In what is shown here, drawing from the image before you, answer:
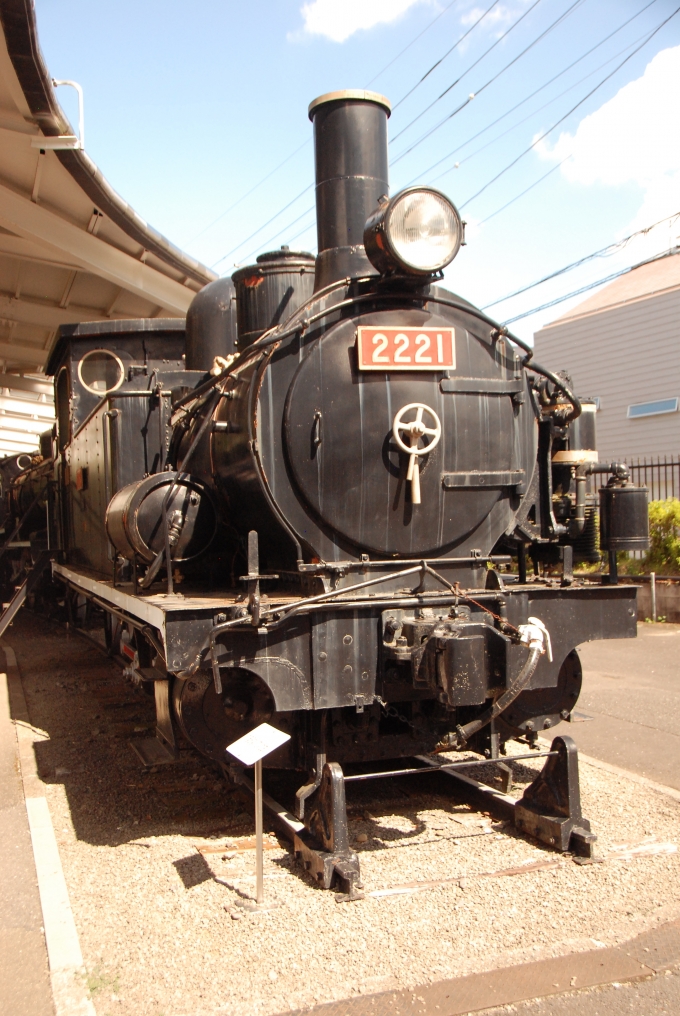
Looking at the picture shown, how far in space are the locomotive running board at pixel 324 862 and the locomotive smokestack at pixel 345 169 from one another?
280cm

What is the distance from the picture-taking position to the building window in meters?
18.4

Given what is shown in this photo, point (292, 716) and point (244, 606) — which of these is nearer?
point (244, 606)

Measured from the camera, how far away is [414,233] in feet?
13.6

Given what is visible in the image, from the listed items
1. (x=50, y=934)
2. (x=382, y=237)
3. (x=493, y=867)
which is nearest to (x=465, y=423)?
(x=382, y=237)

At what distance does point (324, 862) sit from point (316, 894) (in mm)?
128

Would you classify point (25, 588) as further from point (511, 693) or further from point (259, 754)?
point (511, 693)

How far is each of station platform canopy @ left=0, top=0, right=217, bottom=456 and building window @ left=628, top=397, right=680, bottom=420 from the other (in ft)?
34.3

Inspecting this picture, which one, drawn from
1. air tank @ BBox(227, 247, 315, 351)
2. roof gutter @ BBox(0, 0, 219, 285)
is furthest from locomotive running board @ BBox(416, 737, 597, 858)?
roof gutter @ BBox(0, 0, 219, 285)

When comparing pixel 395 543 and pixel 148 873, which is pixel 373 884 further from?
pixel 395 543

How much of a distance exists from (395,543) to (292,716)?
1.00 metres

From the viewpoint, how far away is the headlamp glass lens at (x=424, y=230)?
4.07 metres

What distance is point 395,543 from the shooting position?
4250 mm

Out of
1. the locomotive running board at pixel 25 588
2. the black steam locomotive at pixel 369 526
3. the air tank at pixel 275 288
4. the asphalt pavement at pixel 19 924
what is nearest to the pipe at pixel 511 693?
the black steam locomotive at pixel 369 526

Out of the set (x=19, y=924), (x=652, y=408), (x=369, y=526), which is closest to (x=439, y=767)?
(x=369, y=526)
